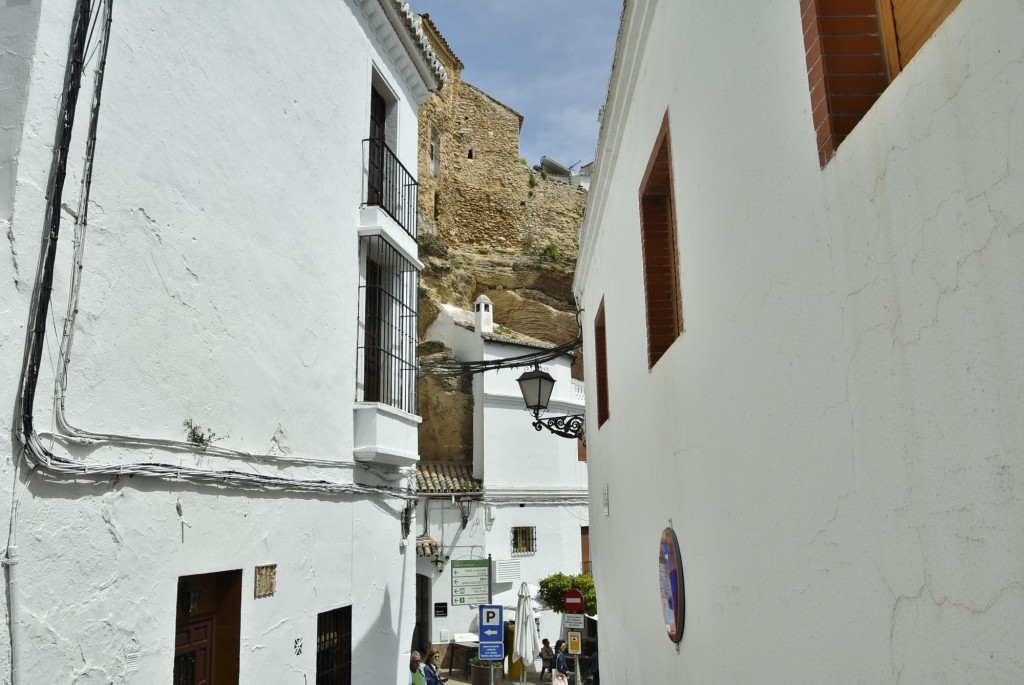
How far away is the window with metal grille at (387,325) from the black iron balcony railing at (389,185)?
44 cm

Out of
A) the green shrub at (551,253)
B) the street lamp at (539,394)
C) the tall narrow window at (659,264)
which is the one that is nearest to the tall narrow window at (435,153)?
the green shrub at (551,253)

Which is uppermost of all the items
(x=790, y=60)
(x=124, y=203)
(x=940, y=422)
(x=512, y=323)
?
(x=512, y=323)

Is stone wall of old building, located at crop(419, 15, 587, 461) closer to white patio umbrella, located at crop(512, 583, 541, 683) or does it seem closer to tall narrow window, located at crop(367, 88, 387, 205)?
white patio umbrella, located at crop(512, 583, 541, 683)

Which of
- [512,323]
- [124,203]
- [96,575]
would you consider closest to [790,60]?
[124,203]

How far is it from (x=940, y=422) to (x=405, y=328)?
25.2 ft

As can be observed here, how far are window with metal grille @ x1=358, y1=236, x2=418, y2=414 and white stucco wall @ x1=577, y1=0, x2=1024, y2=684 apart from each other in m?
4.56

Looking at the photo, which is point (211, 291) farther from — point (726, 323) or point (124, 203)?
point (726, 323)

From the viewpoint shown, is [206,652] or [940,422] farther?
[206,652]

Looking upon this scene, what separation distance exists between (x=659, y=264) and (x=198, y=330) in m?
2.99

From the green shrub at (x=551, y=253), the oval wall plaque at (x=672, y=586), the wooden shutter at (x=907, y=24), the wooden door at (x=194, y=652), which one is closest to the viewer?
the wooden shutter at (x=907, y=24)

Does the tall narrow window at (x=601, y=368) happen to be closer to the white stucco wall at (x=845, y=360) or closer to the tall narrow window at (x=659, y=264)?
the tall narrow window at (x=659, y=264)

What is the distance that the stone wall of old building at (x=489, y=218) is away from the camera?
24.8 m

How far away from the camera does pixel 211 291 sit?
5449 millimetres

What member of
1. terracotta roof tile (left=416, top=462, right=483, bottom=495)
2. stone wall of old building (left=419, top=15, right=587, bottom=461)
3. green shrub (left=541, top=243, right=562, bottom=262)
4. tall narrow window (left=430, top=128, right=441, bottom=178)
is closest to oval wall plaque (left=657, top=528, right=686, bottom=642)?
terracotta roof tile (left=416, top=462, right=483, bottom=495)
